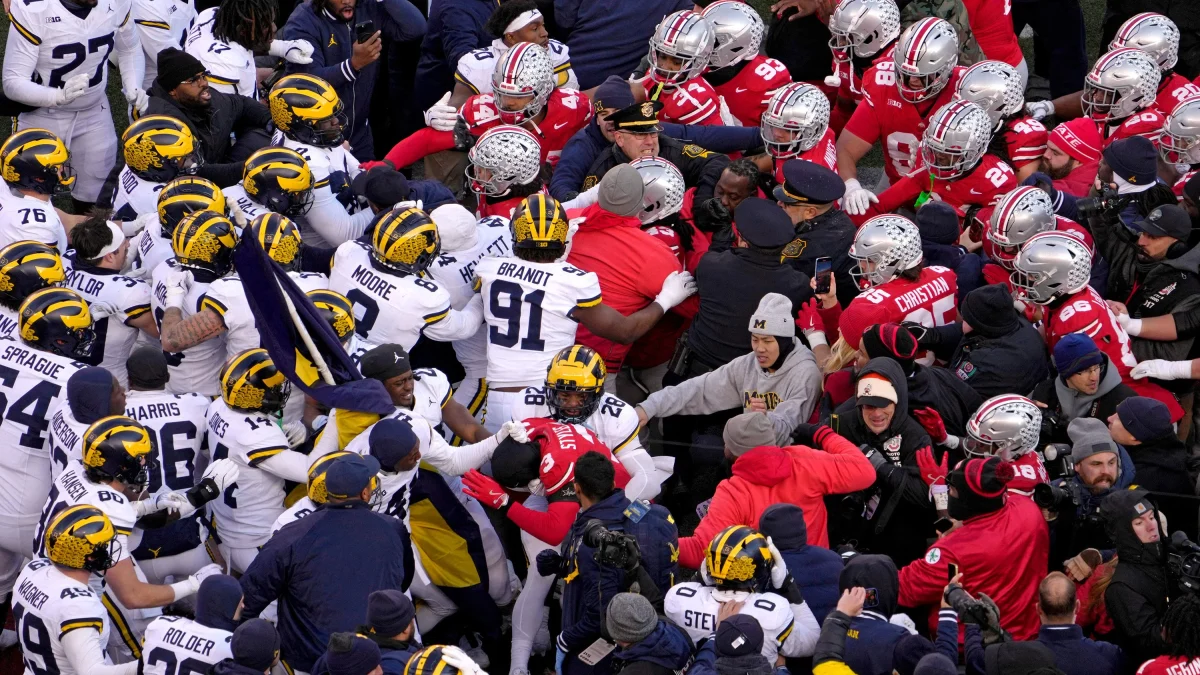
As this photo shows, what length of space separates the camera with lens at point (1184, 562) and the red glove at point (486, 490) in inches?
110

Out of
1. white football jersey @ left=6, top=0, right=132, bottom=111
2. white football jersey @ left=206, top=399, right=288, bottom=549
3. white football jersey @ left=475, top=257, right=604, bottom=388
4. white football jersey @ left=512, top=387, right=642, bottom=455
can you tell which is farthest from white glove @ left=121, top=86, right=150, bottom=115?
white football jersey @ left=512, top=387, right=642, bottom=455

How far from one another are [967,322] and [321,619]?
349cm

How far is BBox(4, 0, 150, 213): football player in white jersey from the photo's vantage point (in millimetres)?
10078

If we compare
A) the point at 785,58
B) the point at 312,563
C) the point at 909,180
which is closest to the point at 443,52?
the point at 785,58

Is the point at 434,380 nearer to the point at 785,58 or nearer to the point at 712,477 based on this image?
the point at 712,477

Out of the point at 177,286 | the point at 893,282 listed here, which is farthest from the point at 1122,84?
the point at 177,286

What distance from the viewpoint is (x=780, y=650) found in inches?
254

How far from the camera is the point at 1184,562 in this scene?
6453 millimetres

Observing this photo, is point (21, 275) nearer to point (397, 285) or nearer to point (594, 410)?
point (397, 285)

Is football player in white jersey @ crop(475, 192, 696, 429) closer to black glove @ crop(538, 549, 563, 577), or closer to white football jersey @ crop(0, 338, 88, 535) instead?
black glove @ crop(538, 549, 563, 577)

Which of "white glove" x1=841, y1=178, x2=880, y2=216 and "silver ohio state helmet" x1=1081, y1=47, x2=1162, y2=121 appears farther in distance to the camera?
"silver ohio state helmet" x1=1081, y1=47, x2=1162, y2=121

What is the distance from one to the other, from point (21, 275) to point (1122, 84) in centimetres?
626

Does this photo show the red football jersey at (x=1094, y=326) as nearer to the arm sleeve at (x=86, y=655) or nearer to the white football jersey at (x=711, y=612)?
the white football jersey at (x=711, y=612)

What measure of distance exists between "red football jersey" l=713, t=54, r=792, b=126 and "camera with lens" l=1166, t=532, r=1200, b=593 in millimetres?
4531
